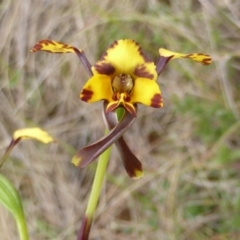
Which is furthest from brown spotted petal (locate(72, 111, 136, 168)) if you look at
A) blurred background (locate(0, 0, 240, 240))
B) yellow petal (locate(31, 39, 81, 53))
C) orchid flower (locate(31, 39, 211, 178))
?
blurred background (locate(0, 0, 240, 240))

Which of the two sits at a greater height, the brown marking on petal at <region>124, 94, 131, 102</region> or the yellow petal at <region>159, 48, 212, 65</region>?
the yellow petal at <region>159, 48, 212, 65</region>

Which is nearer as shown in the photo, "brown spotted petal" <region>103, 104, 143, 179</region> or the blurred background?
"brown spotted petal" <region>103, 104, 143, 179</region>

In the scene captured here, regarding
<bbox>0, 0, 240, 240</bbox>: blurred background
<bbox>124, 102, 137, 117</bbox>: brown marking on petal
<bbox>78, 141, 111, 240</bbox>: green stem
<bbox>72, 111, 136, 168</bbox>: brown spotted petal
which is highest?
<bbox>124, 102, 137, 117</bbox>: brown marking on petal

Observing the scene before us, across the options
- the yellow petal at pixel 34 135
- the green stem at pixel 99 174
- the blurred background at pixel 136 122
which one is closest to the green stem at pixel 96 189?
the green stem at pixel 99 174

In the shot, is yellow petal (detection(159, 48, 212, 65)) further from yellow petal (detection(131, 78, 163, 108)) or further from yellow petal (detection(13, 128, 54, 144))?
yellow petal (detection(13, 128, 54, 144))

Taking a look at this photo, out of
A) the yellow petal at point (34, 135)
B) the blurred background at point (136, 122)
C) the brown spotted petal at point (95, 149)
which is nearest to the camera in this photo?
the brown spotted petal at point (95, 149)

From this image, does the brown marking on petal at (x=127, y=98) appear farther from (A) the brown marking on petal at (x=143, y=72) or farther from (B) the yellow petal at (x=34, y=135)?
(B) the yellow petal at (x=34, y=135)
